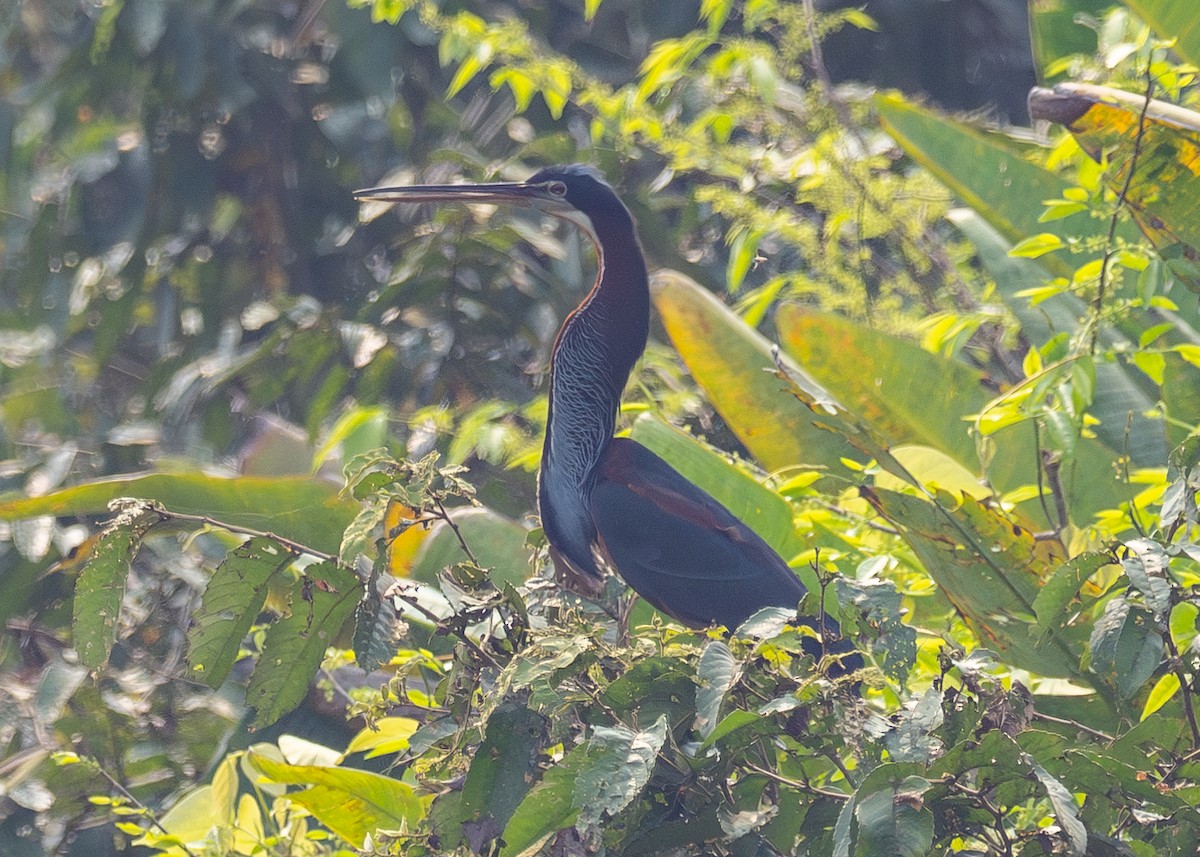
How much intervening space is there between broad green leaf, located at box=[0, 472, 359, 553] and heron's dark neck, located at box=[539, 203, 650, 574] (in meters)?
0.35

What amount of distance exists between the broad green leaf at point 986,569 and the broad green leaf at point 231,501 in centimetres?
86

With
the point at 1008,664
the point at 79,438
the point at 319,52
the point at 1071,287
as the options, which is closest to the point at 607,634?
the point at 1008,664

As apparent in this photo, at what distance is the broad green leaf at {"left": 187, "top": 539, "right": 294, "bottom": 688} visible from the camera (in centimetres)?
146

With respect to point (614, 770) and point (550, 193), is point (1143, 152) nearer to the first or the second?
point (550, 193)

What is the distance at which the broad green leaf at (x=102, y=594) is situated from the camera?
1.43 metres

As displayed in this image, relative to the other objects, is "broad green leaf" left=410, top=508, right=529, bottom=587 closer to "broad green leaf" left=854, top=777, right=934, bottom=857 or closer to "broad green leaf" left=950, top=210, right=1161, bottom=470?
"broad green leaf" left=950, top=210, right=1161, bottom=470

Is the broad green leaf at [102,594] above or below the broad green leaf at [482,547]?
above

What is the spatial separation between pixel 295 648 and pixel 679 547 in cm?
86

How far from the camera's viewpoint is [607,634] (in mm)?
1526

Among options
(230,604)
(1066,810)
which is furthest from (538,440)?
(1066,810)

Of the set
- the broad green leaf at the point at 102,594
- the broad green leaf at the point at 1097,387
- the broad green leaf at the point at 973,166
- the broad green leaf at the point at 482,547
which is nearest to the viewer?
the broad green leaf at the point at 102,594

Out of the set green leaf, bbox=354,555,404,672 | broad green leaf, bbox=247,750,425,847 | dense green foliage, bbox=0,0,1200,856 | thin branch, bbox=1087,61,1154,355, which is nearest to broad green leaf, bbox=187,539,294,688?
dense green foliage, bbox=0,0,1200,856

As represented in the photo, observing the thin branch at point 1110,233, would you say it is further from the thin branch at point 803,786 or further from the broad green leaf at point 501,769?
the broad green leaf at point 501,769

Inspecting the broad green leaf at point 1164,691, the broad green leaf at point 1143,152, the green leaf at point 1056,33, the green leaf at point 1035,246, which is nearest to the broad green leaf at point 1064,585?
the broad green leaf at point 1164,691
